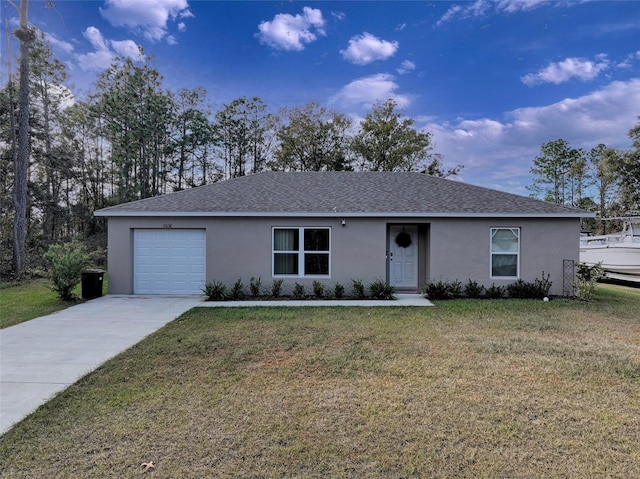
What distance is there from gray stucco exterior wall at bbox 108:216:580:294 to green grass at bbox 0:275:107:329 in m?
1.56

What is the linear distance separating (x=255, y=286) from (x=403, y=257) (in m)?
4.79

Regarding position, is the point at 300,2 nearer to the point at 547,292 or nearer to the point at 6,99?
the point at 547,292

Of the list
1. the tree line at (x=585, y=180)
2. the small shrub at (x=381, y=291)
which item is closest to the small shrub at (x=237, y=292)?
the small shrub at (x=381, y=291)

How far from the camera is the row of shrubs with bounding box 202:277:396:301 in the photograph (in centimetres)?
973

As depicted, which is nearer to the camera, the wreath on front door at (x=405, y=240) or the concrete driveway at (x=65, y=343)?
the concrete driveway at (x=65, y=343)

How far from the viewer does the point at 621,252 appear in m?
14.6

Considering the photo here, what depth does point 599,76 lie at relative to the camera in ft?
47.2

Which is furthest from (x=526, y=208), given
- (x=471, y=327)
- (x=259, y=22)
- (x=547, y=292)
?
(x=259, y=22)

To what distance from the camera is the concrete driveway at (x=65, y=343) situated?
3.94 meters

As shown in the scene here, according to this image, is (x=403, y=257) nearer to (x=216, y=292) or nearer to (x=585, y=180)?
(x=216, y=292)

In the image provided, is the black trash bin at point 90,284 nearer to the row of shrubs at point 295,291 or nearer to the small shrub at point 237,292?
the row of shrubs at point 295,291

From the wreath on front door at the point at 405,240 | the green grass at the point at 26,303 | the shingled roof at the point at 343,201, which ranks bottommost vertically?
the green grass at the point at 26,303

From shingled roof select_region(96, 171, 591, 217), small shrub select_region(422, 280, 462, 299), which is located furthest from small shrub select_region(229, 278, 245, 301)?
Result: small shrub select_region(422, 280, 462, 299)

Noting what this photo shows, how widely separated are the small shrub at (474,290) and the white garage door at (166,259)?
7.84m
